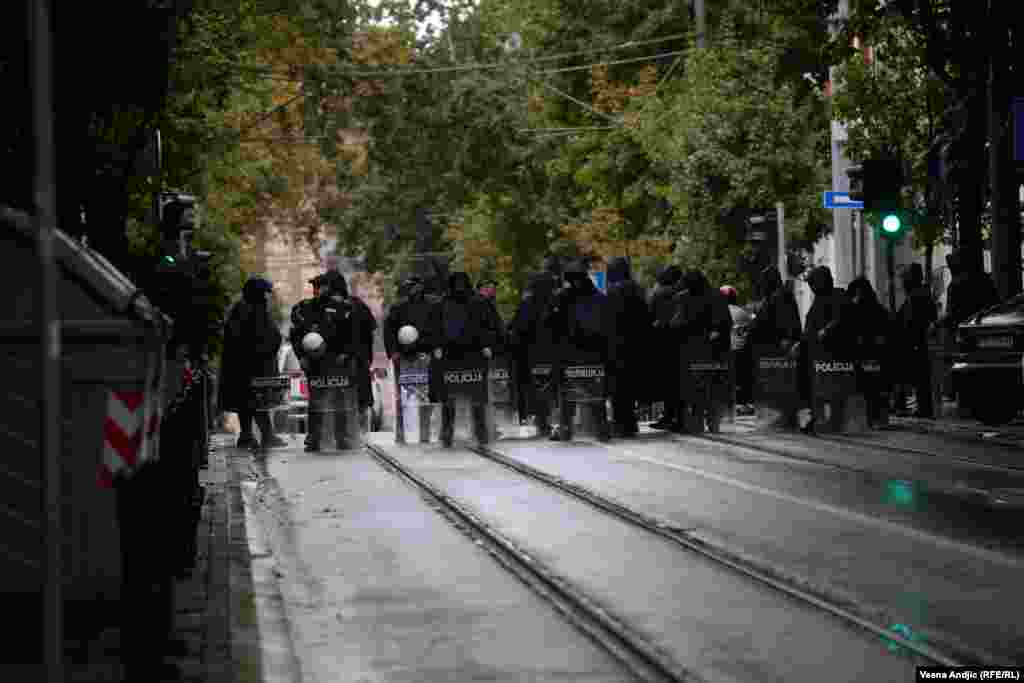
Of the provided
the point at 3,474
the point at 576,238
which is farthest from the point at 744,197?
the point at 3,474

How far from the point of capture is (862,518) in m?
16.8

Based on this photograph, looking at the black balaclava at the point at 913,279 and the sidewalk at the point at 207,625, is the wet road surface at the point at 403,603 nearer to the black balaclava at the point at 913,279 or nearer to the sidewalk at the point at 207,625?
the sidewalk at the point at 207,625

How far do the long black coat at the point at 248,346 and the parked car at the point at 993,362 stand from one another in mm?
7193

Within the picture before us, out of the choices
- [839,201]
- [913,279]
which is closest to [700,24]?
[839,201]

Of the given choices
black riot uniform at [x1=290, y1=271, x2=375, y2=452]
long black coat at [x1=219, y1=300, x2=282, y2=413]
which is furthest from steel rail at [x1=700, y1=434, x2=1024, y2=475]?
long black coat at [x1=219, y1=300, x2=282, y2=413]

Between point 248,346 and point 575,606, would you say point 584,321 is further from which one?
point 575,606

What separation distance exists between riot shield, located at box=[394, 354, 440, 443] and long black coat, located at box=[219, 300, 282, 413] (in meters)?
1.48

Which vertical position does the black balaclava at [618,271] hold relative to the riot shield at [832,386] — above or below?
above

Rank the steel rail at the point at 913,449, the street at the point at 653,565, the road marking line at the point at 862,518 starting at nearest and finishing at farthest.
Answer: the street at the point at 653,565 < the road marking line at the point at 862,518 < the steel rail at the point at 913,449

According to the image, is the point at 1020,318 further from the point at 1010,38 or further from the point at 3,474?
the point at 3,474

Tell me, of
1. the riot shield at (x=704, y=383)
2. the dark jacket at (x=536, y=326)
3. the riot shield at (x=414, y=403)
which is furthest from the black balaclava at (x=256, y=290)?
the riot shield at (x=704, y=383)

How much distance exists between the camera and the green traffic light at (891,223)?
30438 millimetres

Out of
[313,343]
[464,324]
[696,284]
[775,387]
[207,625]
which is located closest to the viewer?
[207,625]

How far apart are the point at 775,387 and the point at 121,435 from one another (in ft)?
63.3
